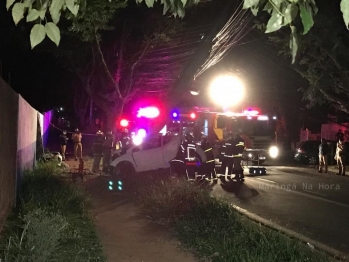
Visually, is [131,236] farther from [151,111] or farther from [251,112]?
[251,112]

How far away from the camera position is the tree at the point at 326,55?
15.5 metres

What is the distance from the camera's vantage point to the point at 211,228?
7.50 meters

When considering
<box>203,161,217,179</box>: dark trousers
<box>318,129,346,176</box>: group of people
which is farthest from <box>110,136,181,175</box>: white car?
<box>318,129,346,176</box>: group of people

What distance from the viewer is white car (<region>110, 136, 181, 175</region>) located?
15.2m

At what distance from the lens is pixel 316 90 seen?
2098 centimetres

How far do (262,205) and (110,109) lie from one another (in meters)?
13.4

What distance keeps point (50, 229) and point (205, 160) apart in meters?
9.65

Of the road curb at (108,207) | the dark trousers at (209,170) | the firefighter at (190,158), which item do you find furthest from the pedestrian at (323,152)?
the road curb at (108,207)

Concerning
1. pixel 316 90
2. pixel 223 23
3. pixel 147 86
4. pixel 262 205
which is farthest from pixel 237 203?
pixel 147 86

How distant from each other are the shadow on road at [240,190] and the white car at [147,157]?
198 centimetres

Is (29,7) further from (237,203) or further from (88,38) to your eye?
(88,38)

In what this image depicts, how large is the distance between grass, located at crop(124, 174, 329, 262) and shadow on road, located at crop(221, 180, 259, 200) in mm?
2900

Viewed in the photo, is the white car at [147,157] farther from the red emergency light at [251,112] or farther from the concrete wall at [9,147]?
the concrete wall at [9,147]

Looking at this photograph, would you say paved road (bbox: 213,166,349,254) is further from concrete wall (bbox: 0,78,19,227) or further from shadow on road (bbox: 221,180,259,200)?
concrete wall (bbox: 0,78,19,227)
